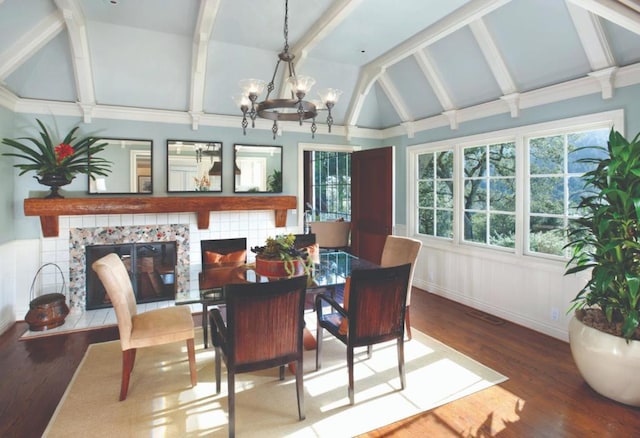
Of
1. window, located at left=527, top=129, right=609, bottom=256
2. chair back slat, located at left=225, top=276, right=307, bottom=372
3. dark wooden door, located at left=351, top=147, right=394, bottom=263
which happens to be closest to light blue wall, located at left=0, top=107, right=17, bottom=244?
chair back slat, located at left=225, top=276, right=307, bottom=372

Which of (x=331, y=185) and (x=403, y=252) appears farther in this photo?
(x=331, y=185)

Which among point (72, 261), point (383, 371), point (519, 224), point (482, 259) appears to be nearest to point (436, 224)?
point (482, 259)

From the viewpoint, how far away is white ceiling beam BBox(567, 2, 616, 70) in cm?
273

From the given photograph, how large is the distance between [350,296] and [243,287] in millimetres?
717

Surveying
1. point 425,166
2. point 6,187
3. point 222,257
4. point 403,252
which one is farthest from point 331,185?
point 6,187

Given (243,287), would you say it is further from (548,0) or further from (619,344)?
(548,0)

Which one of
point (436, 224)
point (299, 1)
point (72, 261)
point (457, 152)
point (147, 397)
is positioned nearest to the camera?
point (147, 397)

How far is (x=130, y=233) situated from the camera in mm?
4227

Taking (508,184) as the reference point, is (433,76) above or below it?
above

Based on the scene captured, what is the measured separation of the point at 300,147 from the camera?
5.06 metres

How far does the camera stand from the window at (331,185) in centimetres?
707

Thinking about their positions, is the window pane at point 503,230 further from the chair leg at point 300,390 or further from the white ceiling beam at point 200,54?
the white ceiling beam at point 200,54

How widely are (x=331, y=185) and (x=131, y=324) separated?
18.0ft

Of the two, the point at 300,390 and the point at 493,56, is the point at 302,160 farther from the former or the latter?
the point at 300,390
